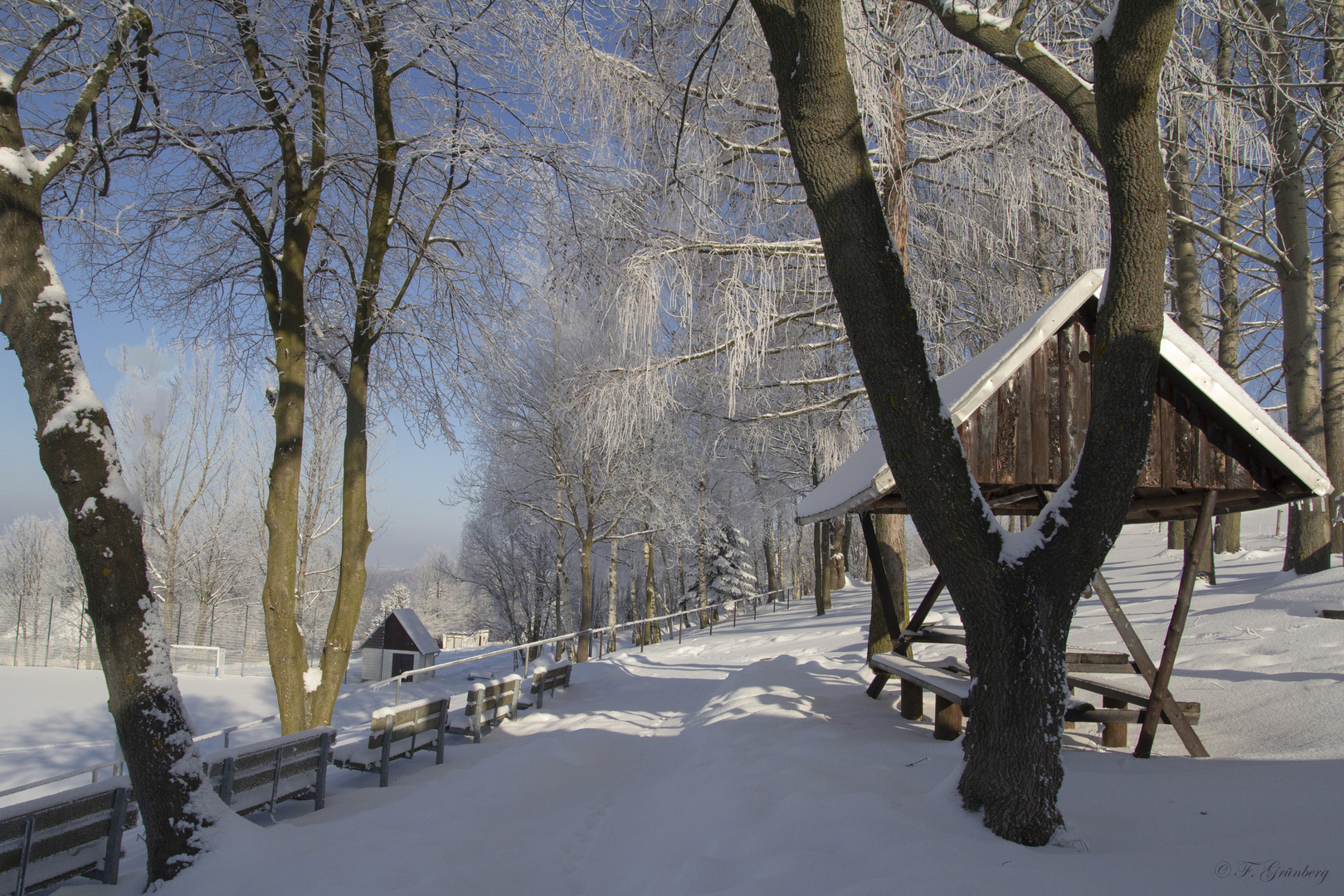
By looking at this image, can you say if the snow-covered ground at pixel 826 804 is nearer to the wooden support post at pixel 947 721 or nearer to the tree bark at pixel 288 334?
the wooden support post at pixel 947 721

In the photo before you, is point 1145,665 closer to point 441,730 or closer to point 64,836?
point 441,730

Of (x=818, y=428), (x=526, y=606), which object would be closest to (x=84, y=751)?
(x=818, y=428)

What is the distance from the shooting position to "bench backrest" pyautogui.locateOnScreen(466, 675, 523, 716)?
8500mm

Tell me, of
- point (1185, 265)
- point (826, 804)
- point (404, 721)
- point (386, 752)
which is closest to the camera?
point (826, 804)

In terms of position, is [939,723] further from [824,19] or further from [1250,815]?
[824,19]

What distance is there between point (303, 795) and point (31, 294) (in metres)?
4.22

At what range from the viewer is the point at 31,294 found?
419 cm

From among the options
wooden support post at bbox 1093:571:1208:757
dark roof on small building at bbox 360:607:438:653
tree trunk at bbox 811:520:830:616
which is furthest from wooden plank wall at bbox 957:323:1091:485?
dark roof on small building at bbox 360:607:438:653

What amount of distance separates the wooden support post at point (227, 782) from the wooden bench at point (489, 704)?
3349 mm

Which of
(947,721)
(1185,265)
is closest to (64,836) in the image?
(947,721)

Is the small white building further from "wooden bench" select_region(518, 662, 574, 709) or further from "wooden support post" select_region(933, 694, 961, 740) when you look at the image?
"wooden support post" select_region(933, 694, 961, 740)

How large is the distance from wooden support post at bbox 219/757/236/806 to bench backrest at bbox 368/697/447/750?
157 centimetres

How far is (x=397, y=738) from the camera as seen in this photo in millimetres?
7086

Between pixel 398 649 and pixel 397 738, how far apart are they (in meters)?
16.1
